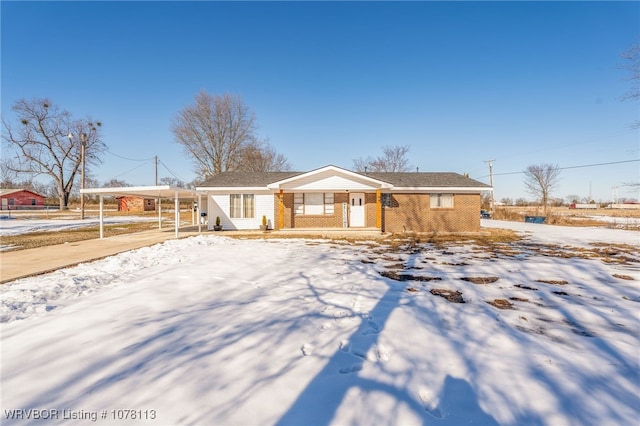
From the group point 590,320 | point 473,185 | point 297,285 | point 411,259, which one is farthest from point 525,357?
point 473,185

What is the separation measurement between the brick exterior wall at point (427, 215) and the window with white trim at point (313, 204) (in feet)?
10.9

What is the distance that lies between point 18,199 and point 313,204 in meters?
62.4

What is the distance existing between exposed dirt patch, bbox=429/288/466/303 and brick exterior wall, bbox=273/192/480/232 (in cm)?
1138

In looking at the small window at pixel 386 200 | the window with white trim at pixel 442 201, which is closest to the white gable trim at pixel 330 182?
the small window at pixel 386 200

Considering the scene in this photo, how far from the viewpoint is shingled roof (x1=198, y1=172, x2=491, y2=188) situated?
17359 mm

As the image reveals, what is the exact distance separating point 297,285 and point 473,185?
50.1ft

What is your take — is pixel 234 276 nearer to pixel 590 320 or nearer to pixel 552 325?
pixel 552 325

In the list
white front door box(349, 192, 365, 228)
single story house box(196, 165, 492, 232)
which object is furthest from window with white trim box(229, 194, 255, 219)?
white front door box(349, 192, 365, 228)

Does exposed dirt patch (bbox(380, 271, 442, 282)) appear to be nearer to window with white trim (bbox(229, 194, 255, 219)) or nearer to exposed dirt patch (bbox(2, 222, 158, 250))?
window with white trim (bbox(229, 194, 255, 219))

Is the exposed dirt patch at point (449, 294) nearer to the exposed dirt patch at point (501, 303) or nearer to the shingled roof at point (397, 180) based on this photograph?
the exposed dirt patch at point (501, 303)

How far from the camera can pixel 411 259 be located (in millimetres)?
9227

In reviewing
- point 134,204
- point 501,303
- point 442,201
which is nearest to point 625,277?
point 501,303

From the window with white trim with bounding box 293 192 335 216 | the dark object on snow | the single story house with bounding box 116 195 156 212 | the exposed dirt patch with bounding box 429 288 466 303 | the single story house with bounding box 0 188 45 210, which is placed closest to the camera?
the exposed dirt patch with bounding box 429 288 466 303

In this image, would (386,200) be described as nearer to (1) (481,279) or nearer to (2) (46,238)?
(1) (481,279)
